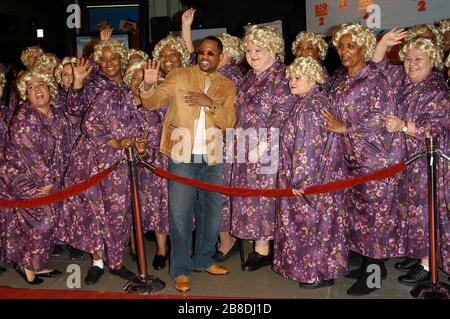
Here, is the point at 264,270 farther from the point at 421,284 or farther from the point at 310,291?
the point at 421,284

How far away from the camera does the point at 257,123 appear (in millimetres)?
3797

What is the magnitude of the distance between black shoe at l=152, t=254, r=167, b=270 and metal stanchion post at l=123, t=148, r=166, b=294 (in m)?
0.47

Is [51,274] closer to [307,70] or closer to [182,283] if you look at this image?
[182,283]

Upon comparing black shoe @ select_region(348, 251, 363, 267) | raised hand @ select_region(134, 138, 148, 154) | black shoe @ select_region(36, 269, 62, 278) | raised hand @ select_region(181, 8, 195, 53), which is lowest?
black shoe @ select_region(36, 269, 62, 278)

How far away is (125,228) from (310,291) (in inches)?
54.3

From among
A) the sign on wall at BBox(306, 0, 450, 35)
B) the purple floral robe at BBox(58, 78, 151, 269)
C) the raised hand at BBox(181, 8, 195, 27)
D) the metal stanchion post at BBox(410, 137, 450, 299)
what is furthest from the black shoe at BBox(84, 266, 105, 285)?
the sign on wall at BBox(306, 0, 450, 35)

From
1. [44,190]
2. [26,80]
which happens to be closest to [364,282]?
[44,190]

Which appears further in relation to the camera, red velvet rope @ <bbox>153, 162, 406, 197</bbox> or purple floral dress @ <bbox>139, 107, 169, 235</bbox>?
purple floral dress @ <bbox>139, 107, 169, 235</bbox>

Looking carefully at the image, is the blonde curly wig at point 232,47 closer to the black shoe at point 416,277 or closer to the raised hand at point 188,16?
the raised hand at point 188,16

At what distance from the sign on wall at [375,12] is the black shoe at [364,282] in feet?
12.3

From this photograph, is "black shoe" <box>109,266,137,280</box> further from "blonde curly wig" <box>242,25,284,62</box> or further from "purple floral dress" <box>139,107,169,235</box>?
"blonde curly wig" <box>242,25,284,62</box>

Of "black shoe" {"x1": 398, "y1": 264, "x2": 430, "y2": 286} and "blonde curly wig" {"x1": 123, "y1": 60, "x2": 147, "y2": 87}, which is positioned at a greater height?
"blonde curly wig" {"x1": 123, "y1": 60, "x2": 147, "y2": 87}

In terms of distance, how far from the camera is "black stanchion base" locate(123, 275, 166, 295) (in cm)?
362
